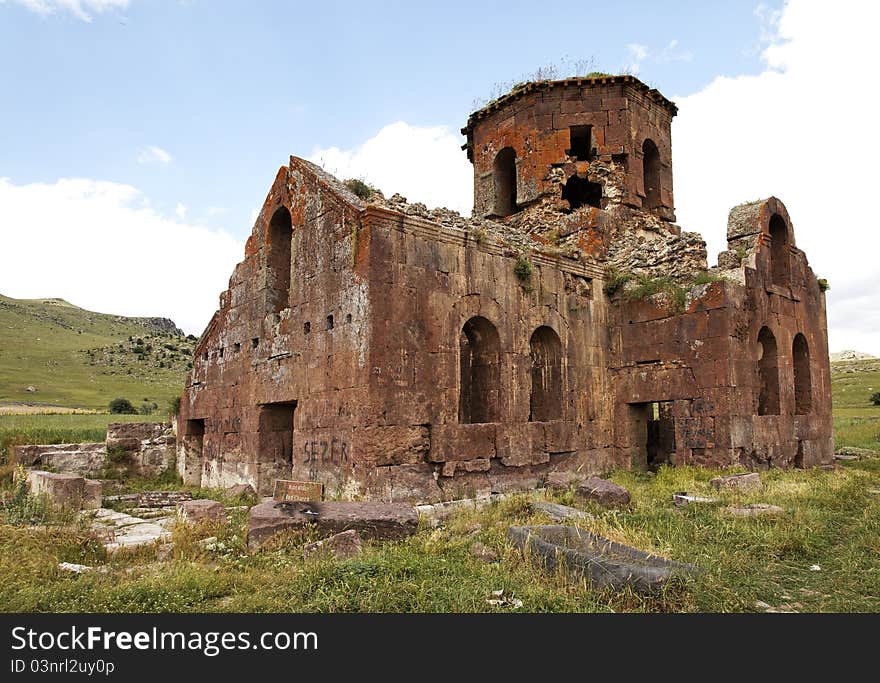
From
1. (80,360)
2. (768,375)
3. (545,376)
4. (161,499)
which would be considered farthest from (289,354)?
(80,360)

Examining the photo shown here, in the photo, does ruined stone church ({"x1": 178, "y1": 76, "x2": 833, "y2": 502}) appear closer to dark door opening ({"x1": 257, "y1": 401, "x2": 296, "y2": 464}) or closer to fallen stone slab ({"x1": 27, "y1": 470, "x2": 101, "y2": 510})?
dark door opening ({"x1": 257, "y1": 401, "x2": 296, "y2": 464})

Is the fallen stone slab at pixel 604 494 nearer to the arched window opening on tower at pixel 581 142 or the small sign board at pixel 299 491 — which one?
the small sign board at pixel 299 491

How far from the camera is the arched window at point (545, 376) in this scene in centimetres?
1149

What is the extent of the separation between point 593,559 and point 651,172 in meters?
13.0

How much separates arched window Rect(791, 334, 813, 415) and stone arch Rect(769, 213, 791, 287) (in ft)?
4.81

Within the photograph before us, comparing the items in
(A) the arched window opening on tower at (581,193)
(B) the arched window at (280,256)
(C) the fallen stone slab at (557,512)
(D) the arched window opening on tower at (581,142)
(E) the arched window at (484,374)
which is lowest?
A: (C) the fallen stone slab at (557,512)

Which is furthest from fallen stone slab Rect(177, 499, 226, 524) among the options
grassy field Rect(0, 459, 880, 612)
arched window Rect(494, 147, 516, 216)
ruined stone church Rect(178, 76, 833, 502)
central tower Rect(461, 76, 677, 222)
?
arched window Rect(494, 147, 516, 216)

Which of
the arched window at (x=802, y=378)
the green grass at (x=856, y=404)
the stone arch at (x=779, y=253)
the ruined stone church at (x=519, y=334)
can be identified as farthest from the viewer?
the green grass at (x=856, y=404)

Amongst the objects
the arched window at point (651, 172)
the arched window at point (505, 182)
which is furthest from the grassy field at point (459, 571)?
the arched window at point (505, 182)

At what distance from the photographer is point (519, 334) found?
35.6 ft

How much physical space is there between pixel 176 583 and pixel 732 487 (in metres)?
7.86

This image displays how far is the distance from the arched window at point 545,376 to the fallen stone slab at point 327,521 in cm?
526

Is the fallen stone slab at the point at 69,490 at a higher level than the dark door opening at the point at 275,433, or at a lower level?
lower

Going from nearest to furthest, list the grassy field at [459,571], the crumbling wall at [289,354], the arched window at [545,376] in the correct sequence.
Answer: the grassy field at [459,571]
the crumbling wall at [289,354]
the arched window at [545,376]
